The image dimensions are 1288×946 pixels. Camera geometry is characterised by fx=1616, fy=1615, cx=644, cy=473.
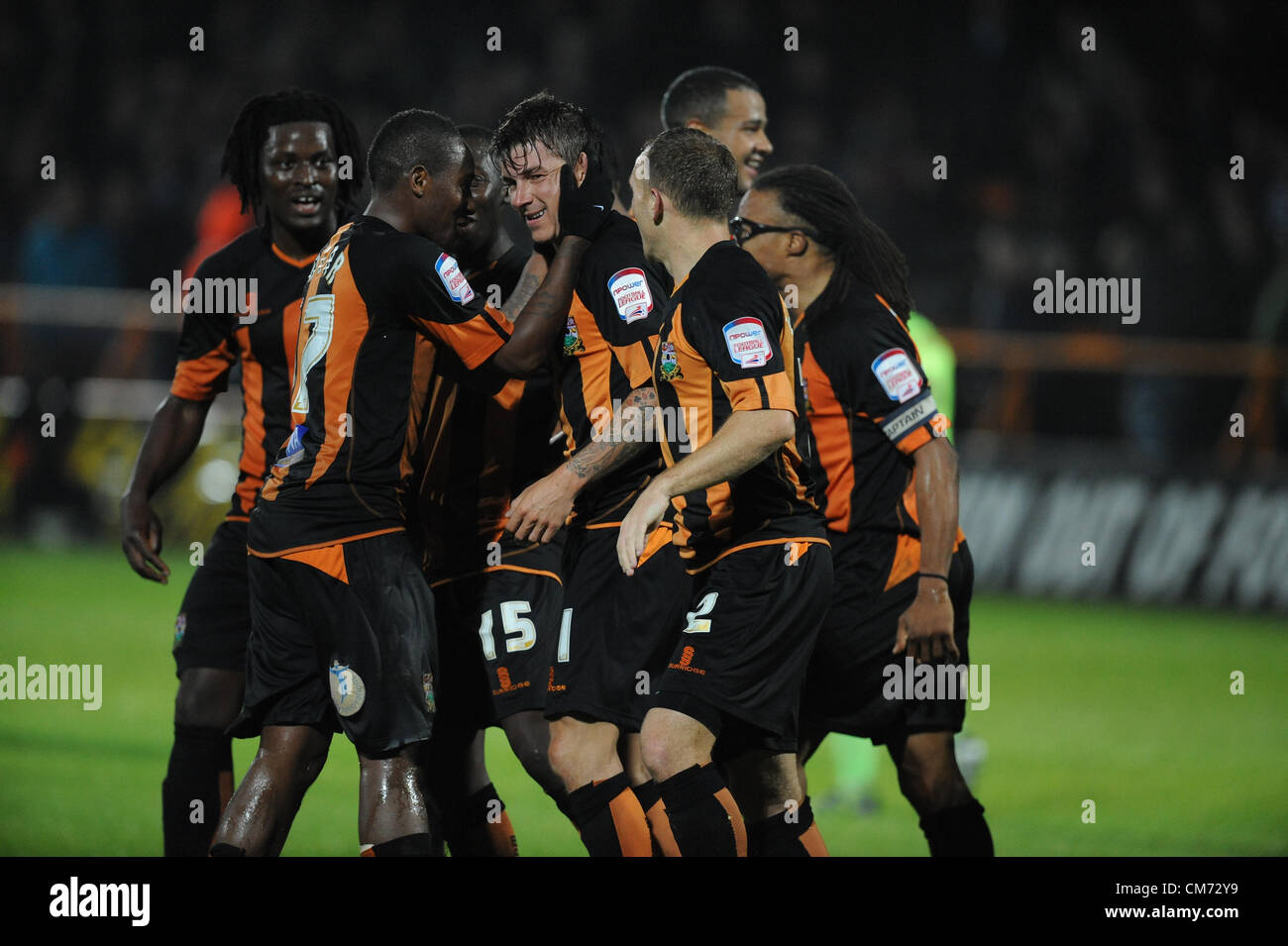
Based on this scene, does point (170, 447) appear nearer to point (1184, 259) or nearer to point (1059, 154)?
point (1184, 259)

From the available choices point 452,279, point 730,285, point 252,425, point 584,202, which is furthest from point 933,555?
point 252,425

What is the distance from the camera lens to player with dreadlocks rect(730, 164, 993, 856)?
492 cm

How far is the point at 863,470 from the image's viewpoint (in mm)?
5188

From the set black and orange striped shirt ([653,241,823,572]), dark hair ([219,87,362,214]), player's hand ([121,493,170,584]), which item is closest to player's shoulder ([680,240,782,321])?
black and orange striped shirt ([653,241,823,572])

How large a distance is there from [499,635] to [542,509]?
0.59m

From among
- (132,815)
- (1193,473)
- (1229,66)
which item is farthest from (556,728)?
(1229,66)

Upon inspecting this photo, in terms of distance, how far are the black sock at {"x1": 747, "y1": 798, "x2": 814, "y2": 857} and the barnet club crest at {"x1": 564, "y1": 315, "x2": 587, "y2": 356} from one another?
151cm

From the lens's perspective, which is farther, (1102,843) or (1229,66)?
(1229,66)

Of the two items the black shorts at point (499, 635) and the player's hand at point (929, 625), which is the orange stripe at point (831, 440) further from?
the black shorts at point (499, 635)

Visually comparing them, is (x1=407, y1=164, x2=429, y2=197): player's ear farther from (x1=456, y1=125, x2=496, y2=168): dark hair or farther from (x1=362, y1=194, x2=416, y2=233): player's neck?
(x1=456, y1=125, x2=496, y2=168): dark hair

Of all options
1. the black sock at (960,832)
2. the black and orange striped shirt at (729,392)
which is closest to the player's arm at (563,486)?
the black and orange striped shirt at (729,392)

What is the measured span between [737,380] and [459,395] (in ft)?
3.90

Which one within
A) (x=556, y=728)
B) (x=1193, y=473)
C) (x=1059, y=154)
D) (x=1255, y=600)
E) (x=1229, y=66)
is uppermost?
(x=1229, y=66)

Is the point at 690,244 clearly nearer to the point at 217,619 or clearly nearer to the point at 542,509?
the point at 542,509
